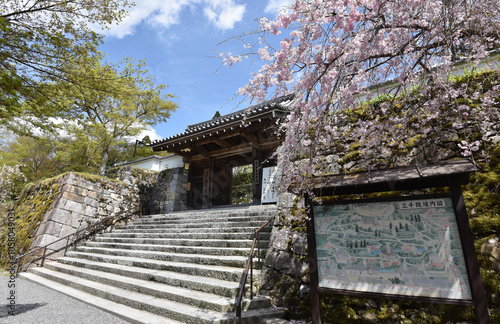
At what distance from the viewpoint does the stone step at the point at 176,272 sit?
12.9 ft

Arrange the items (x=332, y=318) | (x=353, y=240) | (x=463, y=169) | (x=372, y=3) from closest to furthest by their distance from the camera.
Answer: (x=463, y=169) → (x=372, y=3) → (x=353, y=240) → (x=332, y=318)

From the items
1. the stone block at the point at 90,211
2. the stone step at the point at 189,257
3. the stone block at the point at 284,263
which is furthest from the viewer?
the stone block at the point at 90,211

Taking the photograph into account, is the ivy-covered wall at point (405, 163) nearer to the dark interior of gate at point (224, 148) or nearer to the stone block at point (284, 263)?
the stone block at point (284, 263)

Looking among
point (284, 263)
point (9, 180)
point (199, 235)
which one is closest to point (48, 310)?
point (199, 235)

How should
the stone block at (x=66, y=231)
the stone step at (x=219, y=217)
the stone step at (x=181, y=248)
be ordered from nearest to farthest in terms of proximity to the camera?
the stone step at (x=181, y=248)
the stone step at (x=219, y=217)
the stone block at (x=66, y=231)

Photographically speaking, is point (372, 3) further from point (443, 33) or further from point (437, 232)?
point (437, 232)

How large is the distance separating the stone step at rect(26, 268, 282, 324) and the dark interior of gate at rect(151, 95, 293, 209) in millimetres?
4881

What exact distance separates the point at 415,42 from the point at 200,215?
24.2 feet

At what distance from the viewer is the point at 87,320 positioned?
3.56 m

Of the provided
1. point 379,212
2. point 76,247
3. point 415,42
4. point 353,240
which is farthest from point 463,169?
point 76,247

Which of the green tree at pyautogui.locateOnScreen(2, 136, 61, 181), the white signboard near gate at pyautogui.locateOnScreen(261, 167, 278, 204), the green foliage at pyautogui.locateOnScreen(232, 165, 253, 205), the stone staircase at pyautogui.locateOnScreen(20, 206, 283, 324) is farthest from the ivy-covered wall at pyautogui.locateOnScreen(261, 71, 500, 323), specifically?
the green tree at pyautogui.locateOnScreen(2, 136, 61, 181)

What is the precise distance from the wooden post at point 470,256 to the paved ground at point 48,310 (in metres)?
4.36

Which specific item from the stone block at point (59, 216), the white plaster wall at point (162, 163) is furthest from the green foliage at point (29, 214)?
the white plaster wall at point (162, 163)

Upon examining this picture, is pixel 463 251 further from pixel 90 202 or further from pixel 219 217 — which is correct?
pixel 90 202
